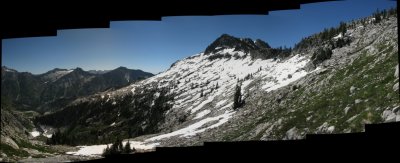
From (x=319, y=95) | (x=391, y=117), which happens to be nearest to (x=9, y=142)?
(x=319, y=95)

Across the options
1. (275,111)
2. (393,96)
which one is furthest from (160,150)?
(275,111)

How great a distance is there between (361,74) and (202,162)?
97.7m

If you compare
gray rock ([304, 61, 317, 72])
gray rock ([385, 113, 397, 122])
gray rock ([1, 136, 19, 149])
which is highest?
gray rock ([304, 61, 317, 72])

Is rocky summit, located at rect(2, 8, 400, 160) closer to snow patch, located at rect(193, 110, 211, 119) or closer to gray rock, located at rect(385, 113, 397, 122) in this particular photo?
gray rock, located at rect(385, 113, 397, 122)

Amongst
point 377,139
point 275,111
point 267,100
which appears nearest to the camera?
point 377,139

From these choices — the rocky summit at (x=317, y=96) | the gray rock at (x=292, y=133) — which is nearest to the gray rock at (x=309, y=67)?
the rocky summit at (x=317, y=96)

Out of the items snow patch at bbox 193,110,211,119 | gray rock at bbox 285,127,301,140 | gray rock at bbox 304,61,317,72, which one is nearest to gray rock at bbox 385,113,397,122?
gray rock at bbox 285,127,301,140

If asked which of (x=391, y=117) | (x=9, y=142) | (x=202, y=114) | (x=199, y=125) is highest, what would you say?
(x=391, y=117)

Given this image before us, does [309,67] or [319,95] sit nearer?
[319,95]

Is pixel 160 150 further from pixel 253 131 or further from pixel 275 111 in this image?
pixel 275 111

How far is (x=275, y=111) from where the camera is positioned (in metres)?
114

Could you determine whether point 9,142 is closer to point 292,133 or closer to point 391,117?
point 292,133

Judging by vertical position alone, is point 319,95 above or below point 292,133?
above

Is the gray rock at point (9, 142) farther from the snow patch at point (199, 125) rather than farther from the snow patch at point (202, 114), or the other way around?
the snow patch at point (202, 114)
